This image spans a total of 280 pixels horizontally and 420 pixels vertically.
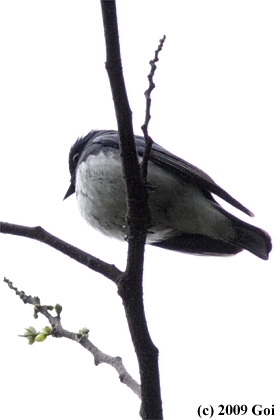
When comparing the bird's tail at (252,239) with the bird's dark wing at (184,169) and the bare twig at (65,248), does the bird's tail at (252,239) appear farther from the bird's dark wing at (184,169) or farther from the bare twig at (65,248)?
the bare twig at (65,248)

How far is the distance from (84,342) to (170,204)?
2.24m

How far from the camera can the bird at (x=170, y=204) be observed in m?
5.07

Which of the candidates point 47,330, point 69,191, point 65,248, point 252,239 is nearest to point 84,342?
point 47,330

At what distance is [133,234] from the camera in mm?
3330

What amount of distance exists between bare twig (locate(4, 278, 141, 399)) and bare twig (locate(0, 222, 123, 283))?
0.79ft

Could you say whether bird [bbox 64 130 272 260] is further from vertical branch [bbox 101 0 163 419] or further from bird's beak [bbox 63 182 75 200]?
vertical branch [bbox 101 0 163 419]

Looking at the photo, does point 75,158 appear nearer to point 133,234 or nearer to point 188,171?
point 188,171

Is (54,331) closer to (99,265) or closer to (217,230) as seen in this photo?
(99,265)

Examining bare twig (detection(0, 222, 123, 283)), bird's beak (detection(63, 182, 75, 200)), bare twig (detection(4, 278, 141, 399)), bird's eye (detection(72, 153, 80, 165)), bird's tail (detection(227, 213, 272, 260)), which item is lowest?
bare twig (detection(4, 278, 141, 399))

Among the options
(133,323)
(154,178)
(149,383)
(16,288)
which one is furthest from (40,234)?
(154,178)

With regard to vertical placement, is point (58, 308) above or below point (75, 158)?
below

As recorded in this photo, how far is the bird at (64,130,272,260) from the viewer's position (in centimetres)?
507

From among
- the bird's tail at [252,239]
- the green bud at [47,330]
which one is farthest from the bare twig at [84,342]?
the bird's tail at [252,239]

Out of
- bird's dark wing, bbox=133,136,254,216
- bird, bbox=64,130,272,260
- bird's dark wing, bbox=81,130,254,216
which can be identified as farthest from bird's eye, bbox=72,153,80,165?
bird's dark wing, bbox=133,136,254,216
